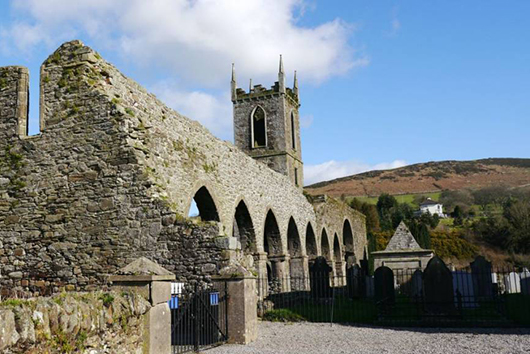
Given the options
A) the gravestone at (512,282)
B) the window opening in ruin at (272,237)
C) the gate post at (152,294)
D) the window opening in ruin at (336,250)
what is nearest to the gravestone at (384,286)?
the window opening in ruin at (272,237)

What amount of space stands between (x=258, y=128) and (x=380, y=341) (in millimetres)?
27059

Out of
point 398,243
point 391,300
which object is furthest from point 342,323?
point 398,243

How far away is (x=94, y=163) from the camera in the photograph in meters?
10.4

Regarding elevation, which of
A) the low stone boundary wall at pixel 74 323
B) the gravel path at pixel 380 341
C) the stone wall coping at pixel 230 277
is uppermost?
the stone wall coping at pixel 230 277

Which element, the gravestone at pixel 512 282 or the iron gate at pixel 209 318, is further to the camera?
the gravestone at pixel 512 282

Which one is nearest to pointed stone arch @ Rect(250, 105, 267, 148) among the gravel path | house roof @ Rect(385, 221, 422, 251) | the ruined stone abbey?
house roof @ Rect(385, 221, 422, 251)

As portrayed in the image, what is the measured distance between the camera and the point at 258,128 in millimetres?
35719

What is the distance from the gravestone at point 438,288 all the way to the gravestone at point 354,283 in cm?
426

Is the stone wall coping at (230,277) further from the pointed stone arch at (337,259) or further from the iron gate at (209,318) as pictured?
the pointed stone arch at (337,259)

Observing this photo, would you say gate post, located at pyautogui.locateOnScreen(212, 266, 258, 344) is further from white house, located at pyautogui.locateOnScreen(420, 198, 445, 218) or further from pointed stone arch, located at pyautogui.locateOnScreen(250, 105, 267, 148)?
white house, located at pyautogui.locateOnScreen(420, 198, 445, 218)

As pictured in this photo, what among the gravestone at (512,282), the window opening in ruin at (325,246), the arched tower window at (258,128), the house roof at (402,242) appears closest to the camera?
the gravestone at (512,282)

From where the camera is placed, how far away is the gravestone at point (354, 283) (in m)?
17.3

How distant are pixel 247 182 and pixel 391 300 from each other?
5577 millimetres

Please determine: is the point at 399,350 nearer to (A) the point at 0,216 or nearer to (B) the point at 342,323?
(B) the point at 342,323
